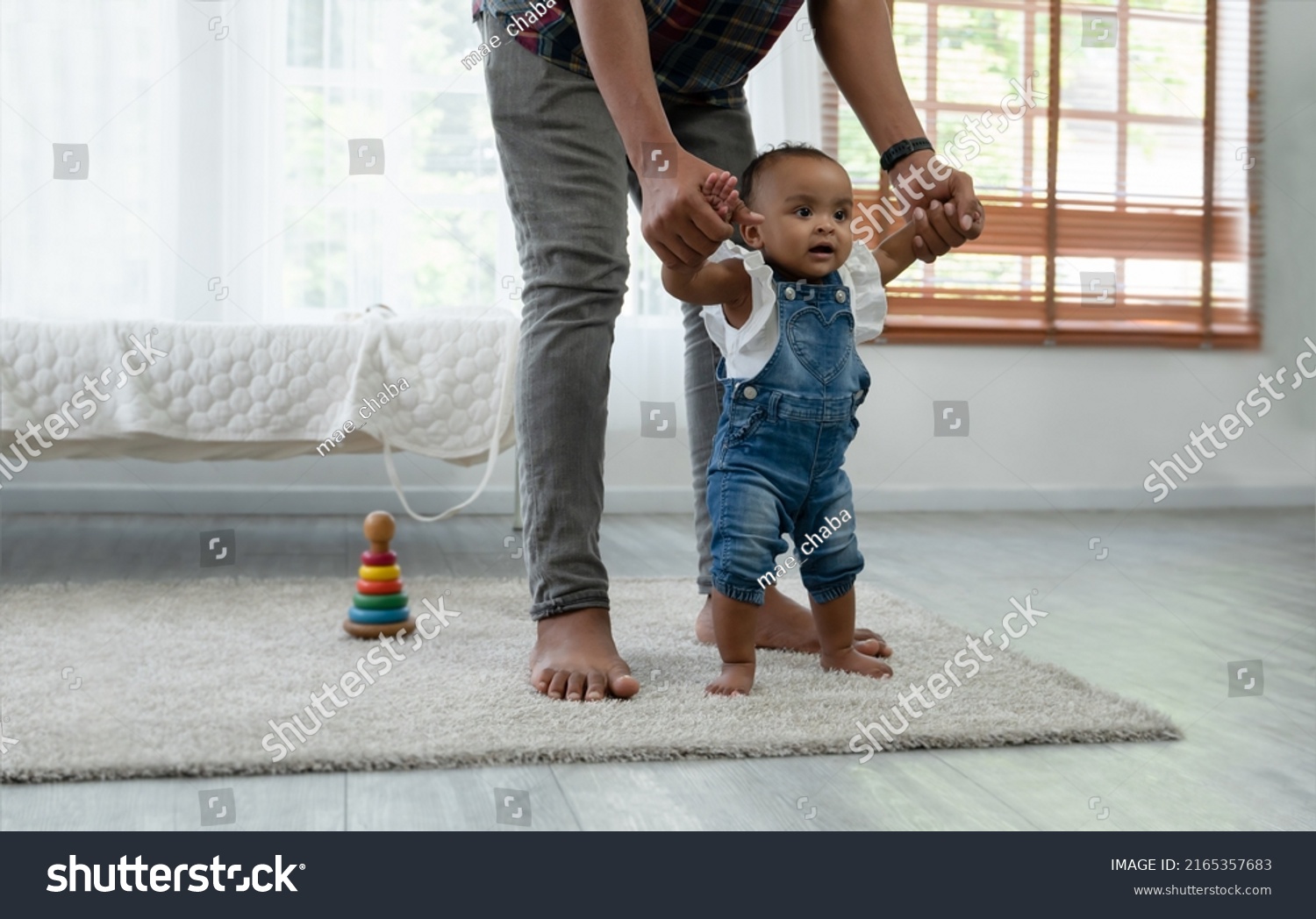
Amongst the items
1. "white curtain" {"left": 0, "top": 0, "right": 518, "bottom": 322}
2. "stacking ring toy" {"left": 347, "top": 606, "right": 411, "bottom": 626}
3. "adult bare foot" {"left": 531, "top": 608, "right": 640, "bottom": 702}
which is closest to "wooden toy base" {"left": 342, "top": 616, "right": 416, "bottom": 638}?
"stacking ring toy" {"left": 347, "top": 606, "right": 411, "bottom": 626}

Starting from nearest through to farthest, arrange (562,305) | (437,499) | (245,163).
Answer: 1. (562,305)
2. (245,163)
3. (437,499)

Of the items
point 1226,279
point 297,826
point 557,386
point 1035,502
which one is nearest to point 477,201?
point 1035,502

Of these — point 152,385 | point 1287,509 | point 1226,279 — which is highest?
point 1226,279

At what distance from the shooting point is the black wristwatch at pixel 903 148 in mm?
1288

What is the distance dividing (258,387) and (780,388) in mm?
1297

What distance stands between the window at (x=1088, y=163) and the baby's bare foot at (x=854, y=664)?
2.22m

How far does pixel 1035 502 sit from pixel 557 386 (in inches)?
94.9

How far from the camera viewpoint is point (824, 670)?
1287 mm

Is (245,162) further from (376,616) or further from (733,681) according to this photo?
(733,681)

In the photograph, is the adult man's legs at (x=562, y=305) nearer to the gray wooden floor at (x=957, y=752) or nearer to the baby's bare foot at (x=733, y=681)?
the baby's bare foot at (x=733, y=681)

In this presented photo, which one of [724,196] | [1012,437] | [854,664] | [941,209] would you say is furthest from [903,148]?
[1012,437]

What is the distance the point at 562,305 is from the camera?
1.26m
